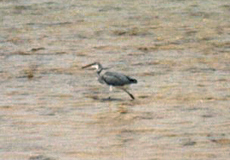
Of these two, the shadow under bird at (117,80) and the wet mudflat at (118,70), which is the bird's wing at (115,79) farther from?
the wet mudflat at (118,70)

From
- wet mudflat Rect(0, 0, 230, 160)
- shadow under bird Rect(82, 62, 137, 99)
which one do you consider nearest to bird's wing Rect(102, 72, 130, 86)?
shadow under bird Rect(82, 62, 137, 99)

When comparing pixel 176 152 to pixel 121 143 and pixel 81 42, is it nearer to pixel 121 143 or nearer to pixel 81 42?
pixel 121 143

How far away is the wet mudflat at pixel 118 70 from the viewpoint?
12.7m

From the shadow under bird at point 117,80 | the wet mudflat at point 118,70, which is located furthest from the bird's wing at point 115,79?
the wet mudflat at point 118,70

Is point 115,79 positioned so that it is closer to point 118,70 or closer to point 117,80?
point 117,80

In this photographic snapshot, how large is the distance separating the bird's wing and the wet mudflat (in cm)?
29

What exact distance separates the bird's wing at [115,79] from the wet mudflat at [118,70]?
286 mm

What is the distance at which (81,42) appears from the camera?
20.6 meters

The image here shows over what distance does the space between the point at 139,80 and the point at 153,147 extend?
15.4ft

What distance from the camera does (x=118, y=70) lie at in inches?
711

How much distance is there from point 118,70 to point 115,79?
2.27 metres

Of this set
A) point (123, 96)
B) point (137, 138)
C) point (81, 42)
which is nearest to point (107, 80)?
point (123, 96)

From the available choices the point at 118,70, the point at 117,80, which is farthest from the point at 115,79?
the point at 118,70

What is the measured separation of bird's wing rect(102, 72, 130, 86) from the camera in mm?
15688
